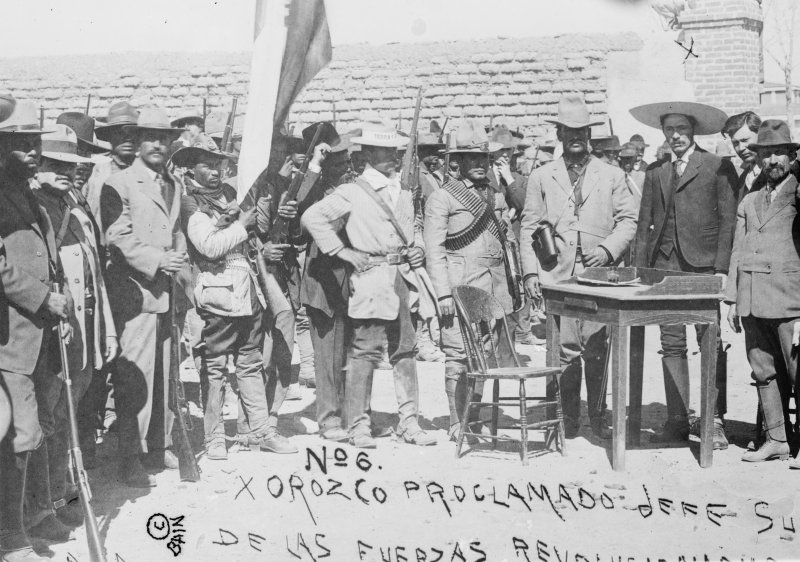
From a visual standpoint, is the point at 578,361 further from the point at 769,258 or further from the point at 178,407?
the point at 178,407

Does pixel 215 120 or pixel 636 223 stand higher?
pixel 215 120

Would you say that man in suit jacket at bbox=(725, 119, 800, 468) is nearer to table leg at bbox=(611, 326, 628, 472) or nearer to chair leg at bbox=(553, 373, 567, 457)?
table leg at bbox=(611, 326, 628, 472)

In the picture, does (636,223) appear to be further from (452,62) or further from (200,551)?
(452,62)

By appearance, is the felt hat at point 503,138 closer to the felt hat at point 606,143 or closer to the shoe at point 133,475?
the felt hat at point 606,143

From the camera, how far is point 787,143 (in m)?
6.64

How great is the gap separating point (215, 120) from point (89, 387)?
5363 millimetres

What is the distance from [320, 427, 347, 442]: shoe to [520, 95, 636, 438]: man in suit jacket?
169 cm

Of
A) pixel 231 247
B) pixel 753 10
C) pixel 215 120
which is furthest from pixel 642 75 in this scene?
pixel 231 247

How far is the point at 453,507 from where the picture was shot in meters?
5.71

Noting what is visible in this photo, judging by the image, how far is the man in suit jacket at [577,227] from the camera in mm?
7312

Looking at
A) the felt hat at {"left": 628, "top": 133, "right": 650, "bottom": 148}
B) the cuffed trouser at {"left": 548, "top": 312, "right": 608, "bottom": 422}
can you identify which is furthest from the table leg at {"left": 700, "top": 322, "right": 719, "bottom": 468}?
the felt hat at {"left": 628, "top": 133, "right": 650, "bottom": 148}

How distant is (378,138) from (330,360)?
1781 millimetres

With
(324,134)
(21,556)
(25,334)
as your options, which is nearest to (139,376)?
(25,334)

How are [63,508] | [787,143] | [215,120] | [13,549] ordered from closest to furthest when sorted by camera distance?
[13,549], [63,508], [787,143], [215,120]
